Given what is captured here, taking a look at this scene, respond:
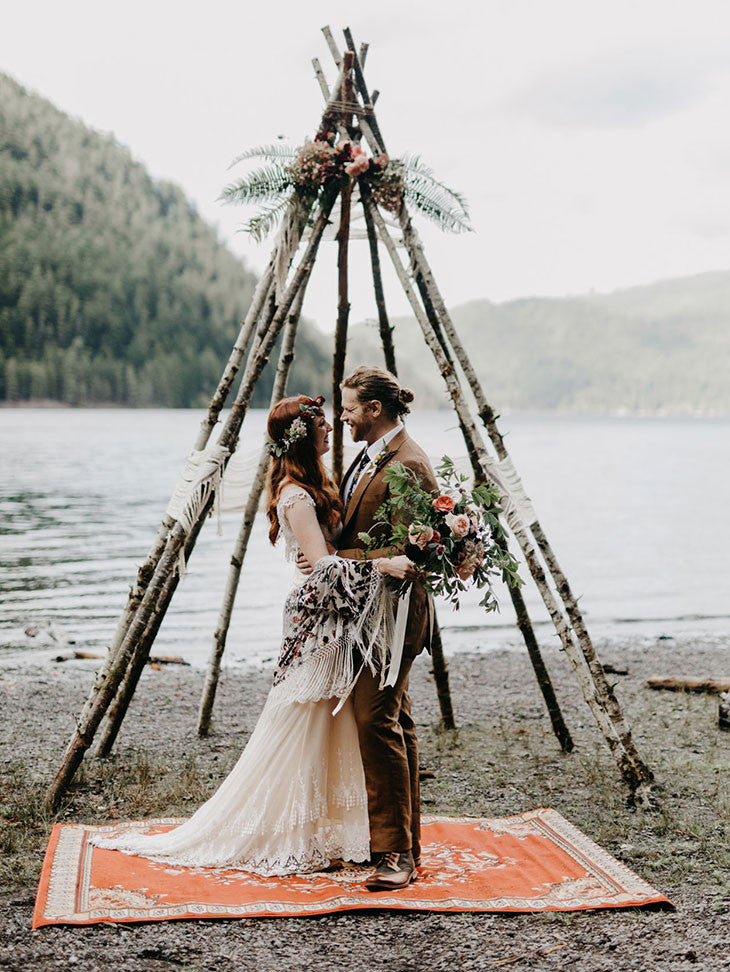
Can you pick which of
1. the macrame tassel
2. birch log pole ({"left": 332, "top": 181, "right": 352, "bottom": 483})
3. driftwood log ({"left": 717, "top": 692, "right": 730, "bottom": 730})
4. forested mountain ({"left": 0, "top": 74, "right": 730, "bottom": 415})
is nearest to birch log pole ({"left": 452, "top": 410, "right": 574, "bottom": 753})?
birch log pole ({"left": 332, "top": 181, "right": 352, "bottom": 483})

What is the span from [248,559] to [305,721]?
59.5 ft

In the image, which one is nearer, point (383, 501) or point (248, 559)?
point (383, 501)

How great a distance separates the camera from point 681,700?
8781mm

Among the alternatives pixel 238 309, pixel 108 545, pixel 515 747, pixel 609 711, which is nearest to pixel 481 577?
pixel 609 711

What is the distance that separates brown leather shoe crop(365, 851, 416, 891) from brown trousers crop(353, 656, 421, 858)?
4cm

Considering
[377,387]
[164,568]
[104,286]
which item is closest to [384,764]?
[377,387]

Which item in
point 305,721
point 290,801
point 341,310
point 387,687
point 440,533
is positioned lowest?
point 290,801

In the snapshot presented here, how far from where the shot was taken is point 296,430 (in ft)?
14.2

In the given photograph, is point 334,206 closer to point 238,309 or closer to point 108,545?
point 108,545

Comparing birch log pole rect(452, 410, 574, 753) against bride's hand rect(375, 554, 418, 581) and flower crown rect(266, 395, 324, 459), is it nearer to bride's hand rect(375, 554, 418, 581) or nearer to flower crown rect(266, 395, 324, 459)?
flower crown rect(266, 395, 324, 459)

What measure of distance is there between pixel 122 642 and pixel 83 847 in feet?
5.30

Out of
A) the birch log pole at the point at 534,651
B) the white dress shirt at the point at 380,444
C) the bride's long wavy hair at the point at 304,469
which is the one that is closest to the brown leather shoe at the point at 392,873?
the bride's long wavy hair at the point at 304,469

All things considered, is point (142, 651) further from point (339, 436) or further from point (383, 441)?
point (383, 441)

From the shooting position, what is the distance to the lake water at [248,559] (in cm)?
1358
